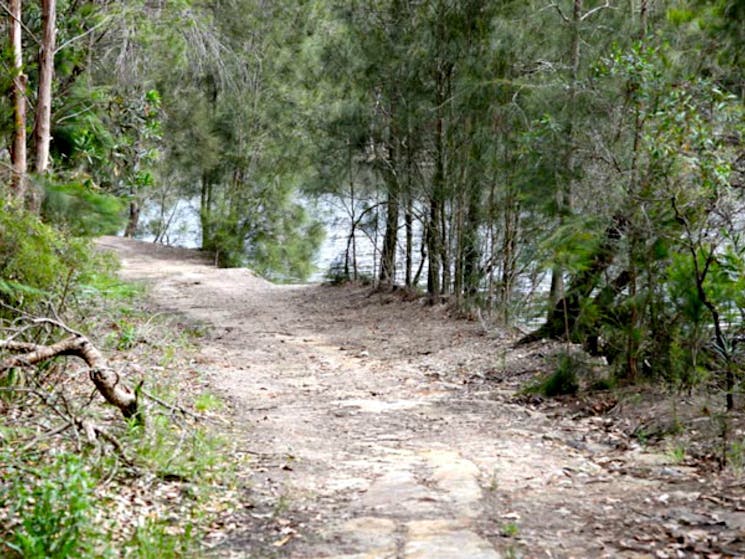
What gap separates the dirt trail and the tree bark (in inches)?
36.2

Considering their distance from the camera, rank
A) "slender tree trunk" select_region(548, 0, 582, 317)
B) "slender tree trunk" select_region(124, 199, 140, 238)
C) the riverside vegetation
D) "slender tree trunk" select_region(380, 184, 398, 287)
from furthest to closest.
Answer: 1. "slender tree trunk" select_region(124, 199, 140, 238)
2. "slender tree trunk" select_region(380, 184, 398, 287)
3. "slender tree trunk" select_region(548, 0, 582, 317)
4. the riverside vegetation

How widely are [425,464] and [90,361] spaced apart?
229cm

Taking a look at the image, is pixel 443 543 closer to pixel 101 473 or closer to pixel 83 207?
pixel 101 473

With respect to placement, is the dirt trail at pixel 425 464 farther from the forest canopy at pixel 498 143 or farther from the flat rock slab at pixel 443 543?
the forest canopy at pixel 498 143

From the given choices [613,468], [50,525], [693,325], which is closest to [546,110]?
[693,325]

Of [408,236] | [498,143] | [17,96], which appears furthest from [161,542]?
[408,236]

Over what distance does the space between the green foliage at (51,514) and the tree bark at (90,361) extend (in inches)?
35.1

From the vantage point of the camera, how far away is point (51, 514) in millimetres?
3814

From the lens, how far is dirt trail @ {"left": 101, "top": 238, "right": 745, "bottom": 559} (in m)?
4.17

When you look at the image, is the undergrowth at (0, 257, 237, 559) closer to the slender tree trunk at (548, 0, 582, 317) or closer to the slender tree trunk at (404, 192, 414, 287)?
the slender tree trunk at (548, 0, 582, 317)

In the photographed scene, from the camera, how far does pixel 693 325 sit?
6594 millimetres

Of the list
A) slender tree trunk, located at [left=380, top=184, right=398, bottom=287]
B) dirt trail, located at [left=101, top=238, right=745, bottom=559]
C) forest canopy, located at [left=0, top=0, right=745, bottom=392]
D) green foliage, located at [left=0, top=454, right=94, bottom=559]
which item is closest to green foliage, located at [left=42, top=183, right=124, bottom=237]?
forest canopy, located at [left=0, top=0, right=745, bottom=392]

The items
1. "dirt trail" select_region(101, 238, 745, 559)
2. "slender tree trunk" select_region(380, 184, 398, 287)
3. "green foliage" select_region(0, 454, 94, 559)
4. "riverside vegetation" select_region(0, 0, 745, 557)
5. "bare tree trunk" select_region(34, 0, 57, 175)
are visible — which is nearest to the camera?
"green foliage" select_region(0, 454, 94, 559)

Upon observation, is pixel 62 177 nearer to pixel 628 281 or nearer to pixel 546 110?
pixel 546 110
